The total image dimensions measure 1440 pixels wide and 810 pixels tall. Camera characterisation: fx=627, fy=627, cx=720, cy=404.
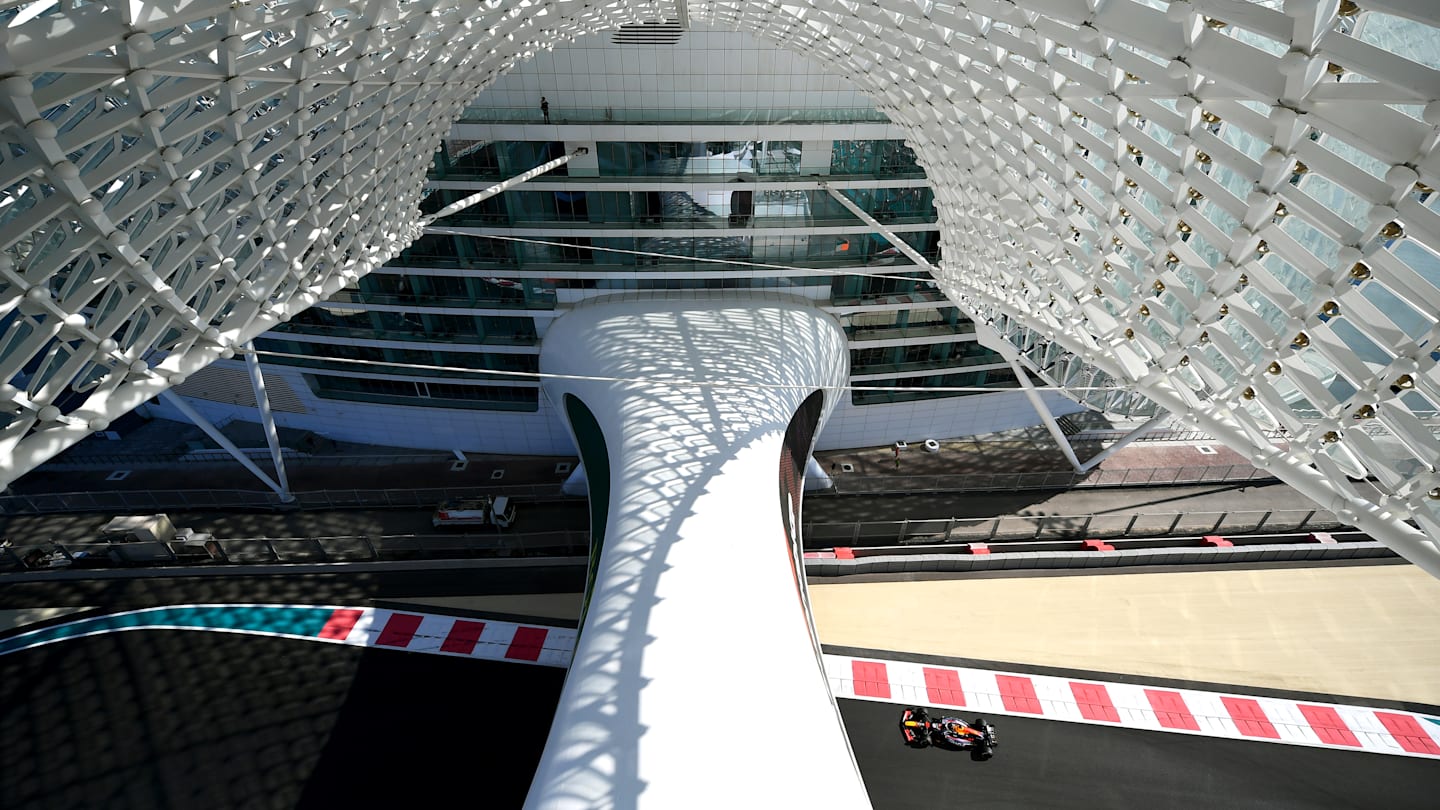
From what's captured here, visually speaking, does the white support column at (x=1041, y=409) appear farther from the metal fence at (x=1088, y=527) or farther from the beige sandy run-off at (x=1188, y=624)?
the beige sandy run-off at (x=1188, y=624)

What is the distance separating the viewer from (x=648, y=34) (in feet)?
75.9

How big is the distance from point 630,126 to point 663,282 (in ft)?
23.9

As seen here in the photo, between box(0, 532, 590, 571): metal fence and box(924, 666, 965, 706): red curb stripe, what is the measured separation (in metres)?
14.1

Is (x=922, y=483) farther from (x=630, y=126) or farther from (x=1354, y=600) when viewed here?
(x=630, y=126)

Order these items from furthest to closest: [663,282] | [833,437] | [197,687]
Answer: [833,437] < [663,282] < [197,687]

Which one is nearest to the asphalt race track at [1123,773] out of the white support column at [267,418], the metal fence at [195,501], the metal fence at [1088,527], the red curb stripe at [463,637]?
the metal fence at [1088,527]

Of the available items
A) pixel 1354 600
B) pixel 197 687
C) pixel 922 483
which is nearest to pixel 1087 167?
pixel 922 483

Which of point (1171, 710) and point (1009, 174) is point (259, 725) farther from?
point (1171, 710)

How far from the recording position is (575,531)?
27172 mm

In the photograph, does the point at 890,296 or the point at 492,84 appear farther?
the point at 890,296

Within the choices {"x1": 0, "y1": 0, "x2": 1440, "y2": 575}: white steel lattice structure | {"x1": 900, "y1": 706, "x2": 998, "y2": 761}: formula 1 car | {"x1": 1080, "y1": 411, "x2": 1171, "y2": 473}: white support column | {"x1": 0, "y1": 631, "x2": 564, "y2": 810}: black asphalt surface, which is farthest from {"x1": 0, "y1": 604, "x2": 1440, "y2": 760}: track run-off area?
{"x1": 1080, "y1": 411, "x2": 1171, "y2": 473}: white support column

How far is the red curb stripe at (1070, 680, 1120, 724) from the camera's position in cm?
1997

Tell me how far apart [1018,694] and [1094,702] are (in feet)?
7.82

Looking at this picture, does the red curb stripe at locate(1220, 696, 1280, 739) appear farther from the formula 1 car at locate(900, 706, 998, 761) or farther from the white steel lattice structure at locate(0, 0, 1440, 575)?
the white steel lattice structure at locate(0, 0, 1440, 575)
